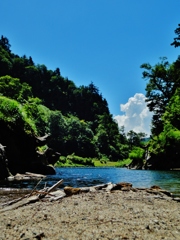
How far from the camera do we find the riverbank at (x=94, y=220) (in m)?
5.86

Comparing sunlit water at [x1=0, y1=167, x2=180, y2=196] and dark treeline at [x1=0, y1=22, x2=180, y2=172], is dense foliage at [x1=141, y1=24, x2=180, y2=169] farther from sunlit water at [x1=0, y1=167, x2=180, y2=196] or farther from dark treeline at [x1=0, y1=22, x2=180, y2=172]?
sunlit water at [x1=0, y1=167, x2=180, y2=196]

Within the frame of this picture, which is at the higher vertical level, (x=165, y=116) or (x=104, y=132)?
(x=104, y=132)

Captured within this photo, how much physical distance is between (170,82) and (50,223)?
259 ft

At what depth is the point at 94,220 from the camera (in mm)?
7012

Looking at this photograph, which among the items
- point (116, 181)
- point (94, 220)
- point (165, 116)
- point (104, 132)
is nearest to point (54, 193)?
point (94, 220)

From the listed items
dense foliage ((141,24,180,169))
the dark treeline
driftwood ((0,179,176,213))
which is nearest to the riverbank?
driftwood ((0,179,176,213))

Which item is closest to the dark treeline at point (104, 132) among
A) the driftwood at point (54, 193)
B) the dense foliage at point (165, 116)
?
the dense foliage at point (165, 116)

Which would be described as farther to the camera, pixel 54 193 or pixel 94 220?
pixel 54 193

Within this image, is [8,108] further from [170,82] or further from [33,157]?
[170,82]

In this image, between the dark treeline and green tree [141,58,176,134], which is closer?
the dark treeline

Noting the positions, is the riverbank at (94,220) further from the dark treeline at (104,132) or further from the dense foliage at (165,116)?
the dense foliage at (165,116)

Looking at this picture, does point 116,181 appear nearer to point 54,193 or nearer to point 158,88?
point 54,193

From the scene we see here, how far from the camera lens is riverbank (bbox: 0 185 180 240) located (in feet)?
19.2

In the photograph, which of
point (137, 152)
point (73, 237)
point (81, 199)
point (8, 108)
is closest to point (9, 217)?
point (73, 237)
